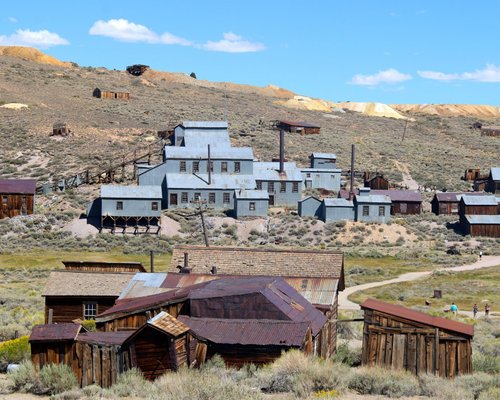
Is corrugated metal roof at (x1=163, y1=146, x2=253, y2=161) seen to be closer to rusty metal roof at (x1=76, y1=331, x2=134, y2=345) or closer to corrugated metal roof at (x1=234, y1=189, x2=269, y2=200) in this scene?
corrugated metal roof at (x1=234, y1=189, x2=269, y2=200)

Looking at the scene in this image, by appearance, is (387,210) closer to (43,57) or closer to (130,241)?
(130,241)

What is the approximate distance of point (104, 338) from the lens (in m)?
22.3

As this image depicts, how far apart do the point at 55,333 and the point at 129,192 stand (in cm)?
4696

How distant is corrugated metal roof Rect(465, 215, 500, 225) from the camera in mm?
71688

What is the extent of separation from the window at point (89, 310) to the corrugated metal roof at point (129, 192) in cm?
3714

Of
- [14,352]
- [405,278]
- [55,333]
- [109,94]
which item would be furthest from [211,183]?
[55,333]

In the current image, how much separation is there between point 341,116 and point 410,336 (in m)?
116

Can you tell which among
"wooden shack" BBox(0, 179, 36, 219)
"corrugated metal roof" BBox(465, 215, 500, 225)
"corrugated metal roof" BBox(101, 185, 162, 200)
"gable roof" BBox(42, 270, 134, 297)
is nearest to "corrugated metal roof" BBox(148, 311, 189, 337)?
"gable roof" BBox(42, 270, 134, 297)

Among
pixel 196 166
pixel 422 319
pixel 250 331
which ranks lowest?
pixel 250 331

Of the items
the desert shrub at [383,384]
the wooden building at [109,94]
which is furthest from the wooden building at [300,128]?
the desert shrub at [383,384]

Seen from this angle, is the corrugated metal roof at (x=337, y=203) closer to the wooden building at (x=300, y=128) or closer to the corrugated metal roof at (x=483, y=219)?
the corrugated metal roof at (x=483, y=219)

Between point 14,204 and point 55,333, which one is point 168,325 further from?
point 14,204

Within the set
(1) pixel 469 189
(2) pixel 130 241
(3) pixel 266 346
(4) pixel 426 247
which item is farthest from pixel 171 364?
(1) pixel 469 189

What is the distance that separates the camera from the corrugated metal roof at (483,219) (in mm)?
71688
